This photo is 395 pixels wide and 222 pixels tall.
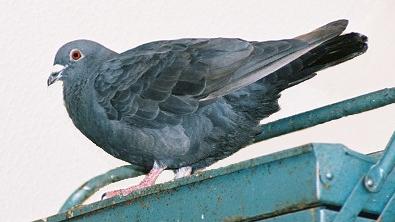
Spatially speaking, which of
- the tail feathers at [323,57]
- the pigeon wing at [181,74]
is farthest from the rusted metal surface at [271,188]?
the tail feathers at [323,57]

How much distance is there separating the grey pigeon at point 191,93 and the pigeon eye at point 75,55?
0.22m

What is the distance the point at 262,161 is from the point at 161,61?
72 centimetres

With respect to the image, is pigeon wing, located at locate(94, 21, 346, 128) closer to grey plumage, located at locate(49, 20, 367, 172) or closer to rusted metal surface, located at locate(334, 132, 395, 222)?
grey plumage, located at locate(49, 20, 367, 172)

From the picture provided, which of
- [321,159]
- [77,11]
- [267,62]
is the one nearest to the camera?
[321,159]

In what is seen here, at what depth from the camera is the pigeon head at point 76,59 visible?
1.95 metres

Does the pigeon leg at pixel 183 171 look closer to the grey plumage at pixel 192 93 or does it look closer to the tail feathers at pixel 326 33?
the grey plumage at pixel 192 93

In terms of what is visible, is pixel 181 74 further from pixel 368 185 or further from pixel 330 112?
pixel 368 185

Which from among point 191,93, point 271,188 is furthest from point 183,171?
point 271,188

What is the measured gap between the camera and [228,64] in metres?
1.60

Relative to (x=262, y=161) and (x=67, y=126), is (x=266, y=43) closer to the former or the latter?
(x=262, y=161)

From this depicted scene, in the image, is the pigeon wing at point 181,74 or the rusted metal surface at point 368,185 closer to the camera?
the rusted metal surface at point 368,185

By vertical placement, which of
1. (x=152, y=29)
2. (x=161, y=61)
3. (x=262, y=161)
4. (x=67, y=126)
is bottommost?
(x=67, y=126)

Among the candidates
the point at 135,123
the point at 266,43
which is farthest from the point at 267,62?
the point at 135,123

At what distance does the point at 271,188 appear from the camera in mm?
982
